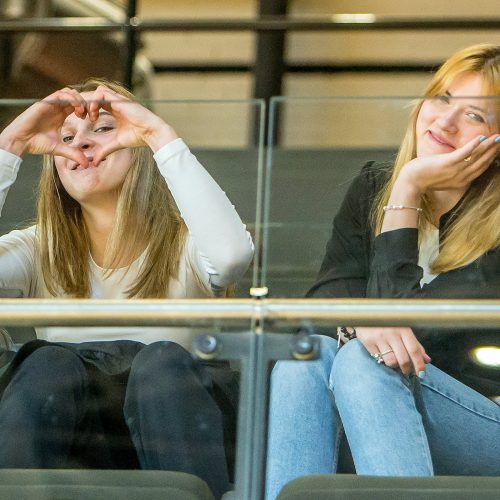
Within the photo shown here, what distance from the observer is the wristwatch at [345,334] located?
1.57 meters

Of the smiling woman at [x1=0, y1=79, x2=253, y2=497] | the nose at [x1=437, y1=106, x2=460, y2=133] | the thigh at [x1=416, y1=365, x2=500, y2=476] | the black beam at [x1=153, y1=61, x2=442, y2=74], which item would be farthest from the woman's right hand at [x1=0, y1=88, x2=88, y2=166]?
the black beam at [x1=153, y1=61, x2=442, y2=74]

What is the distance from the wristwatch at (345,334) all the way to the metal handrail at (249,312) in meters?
0.04

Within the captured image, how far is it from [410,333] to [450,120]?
29cm

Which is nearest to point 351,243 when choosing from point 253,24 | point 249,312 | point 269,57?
point 249,312

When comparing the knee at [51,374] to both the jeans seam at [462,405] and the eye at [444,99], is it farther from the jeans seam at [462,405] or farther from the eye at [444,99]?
the eye at [444,99]

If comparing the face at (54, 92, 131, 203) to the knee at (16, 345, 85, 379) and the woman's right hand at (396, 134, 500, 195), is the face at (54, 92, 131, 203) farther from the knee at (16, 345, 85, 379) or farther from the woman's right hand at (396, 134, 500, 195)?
the woman's right hand at (396, 134, 500, 195)

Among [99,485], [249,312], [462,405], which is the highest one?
[249,312]

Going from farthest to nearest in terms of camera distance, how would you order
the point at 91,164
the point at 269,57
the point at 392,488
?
1. the point at 269,57
2. the point at 91,164
3. the point at 392,488

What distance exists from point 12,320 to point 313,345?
39 cm

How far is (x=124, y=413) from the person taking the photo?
1.60 m

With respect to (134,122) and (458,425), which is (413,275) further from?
(134,122)

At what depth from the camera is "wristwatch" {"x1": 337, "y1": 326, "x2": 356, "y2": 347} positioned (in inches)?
61.9

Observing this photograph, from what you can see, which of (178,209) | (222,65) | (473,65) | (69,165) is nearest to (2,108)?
(69,165)

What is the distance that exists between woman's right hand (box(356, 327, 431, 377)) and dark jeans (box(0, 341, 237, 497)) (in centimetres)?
18
